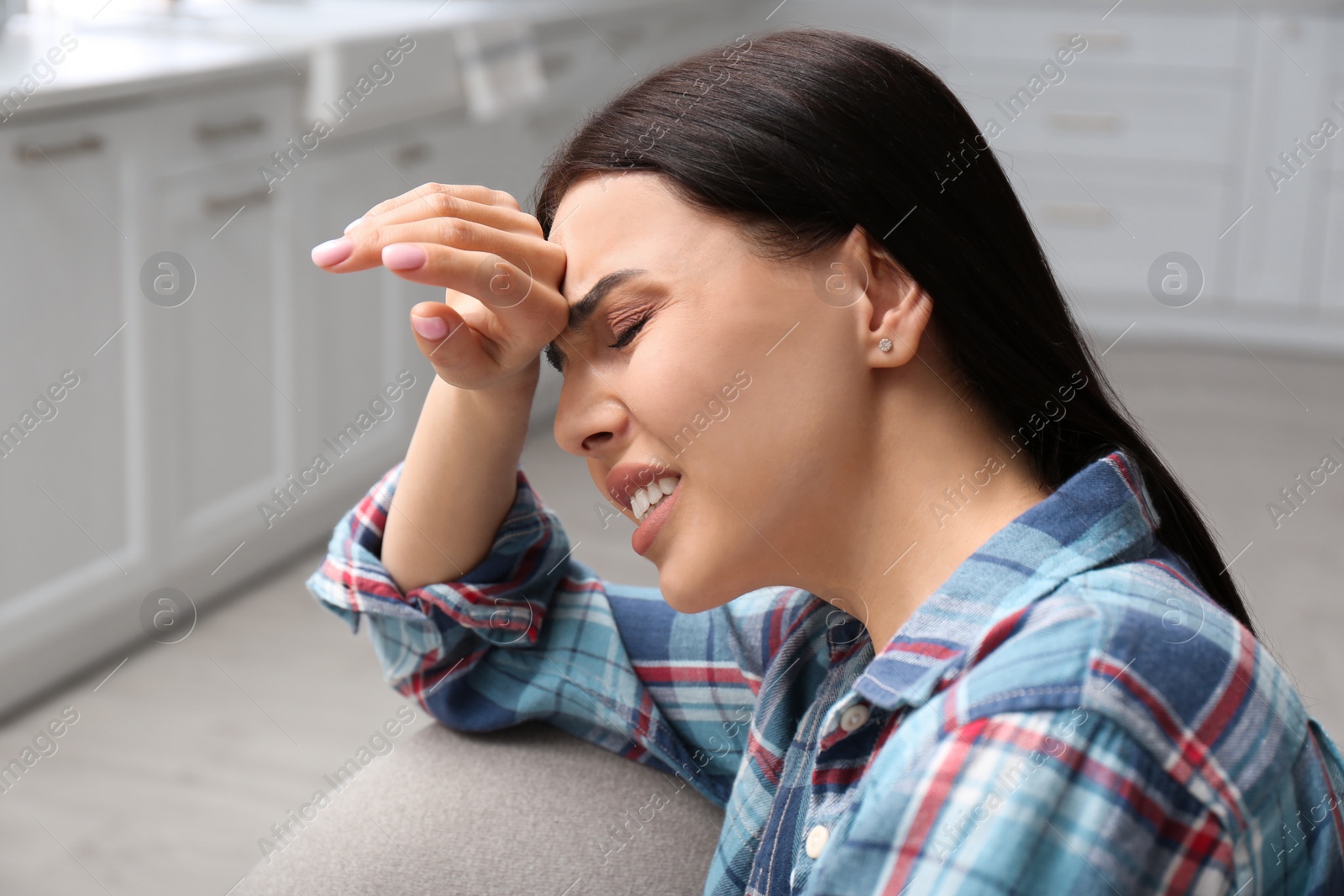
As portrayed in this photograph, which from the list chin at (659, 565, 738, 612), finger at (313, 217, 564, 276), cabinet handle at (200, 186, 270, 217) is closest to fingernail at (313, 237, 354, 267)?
finger at (313, 217, 564, 276)

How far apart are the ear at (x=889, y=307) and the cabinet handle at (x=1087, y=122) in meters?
3.94

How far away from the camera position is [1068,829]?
56 centimetres

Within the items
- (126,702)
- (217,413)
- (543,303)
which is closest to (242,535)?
(217,413)

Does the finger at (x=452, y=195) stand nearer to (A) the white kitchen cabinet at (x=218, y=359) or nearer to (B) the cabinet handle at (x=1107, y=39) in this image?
(A) the white kitchen cabinet at (x=218, y=359)

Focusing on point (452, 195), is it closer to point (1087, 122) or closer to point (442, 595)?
point (442, 595)

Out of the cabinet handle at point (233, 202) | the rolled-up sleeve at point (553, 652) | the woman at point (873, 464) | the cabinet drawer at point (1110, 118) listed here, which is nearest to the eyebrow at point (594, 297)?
the woman at point (873, 464)

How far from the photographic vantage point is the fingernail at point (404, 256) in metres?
0.76

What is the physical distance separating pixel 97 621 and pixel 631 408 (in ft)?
5.91

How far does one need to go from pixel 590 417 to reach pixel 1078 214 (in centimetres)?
398

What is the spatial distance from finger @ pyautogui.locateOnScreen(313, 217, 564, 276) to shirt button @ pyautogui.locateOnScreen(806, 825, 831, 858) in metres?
0.37

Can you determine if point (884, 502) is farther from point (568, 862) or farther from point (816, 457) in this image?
point (568, 862)

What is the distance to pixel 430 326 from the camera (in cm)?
85

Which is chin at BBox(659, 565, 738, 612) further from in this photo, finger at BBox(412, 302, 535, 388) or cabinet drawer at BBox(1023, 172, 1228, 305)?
cabinet drawer at BBox(1023, 172, 1228, 305)

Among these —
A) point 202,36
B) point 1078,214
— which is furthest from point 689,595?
point 1078,214
